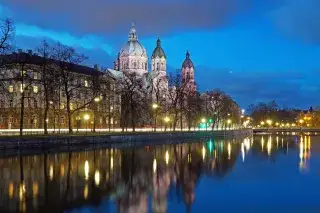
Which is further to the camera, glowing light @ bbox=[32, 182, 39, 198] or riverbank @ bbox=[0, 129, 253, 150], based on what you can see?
riverbank @ bbox=[0, 129, 253, 150]

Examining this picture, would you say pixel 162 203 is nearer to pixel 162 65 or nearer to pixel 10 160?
pixel 10 160

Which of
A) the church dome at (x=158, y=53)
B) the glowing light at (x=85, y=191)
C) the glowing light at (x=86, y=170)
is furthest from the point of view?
the church dome at (x=158, y=53)

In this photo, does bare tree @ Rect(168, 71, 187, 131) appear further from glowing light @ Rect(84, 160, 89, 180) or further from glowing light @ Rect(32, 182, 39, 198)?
glowing light @ Rect(32, 182, 39, 198)

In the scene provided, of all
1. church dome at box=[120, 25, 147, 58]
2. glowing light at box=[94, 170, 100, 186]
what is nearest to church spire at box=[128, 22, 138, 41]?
church dome at box=[120, 25, 147, 58]

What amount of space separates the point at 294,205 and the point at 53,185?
12695mm

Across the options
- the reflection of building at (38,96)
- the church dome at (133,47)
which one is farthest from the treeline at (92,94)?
the church dome at (133,47)

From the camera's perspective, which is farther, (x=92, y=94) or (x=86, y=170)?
(x=92, y=94)

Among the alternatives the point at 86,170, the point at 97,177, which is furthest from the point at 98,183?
the point at 86,170

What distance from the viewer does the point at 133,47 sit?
14625cm

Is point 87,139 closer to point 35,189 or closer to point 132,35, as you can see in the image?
point 35,189

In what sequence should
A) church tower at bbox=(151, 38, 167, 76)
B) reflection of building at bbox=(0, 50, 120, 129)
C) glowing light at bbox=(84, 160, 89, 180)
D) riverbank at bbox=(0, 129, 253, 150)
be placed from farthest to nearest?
church tower at bbox=(151, 38, 167, 76) < reflection of building at bbox=(0, 50, 120, 129) < riverbank at bbox=(0, 129, 253, 150) < glowing light at bbox=(84, 160, 89, 180)

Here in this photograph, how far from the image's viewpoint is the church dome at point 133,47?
478ft

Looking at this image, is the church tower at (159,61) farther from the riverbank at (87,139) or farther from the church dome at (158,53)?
the riverbank at (87,139)

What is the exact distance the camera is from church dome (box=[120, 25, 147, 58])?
145625 millimetres
